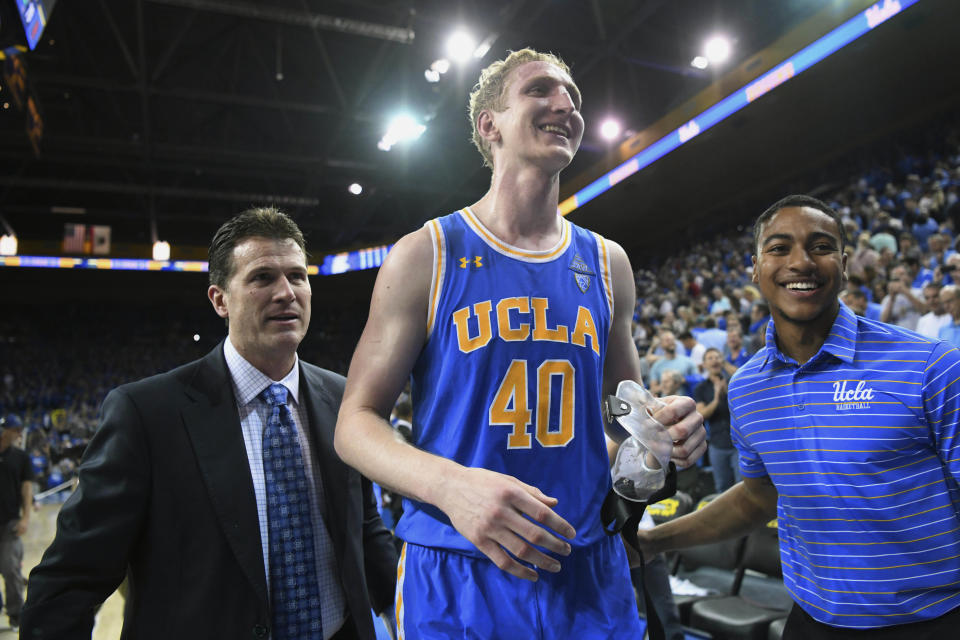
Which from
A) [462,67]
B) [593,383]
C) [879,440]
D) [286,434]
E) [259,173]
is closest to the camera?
[593,383]

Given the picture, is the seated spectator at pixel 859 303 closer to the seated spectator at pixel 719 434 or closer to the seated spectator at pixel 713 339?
the seated spectator at pixel 719 434

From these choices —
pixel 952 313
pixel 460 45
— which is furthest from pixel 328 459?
pixel 460 45

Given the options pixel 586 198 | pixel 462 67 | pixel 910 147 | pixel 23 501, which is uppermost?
pixel 462 67

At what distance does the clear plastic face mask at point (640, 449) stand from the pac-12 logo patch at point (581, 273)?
0.33 m

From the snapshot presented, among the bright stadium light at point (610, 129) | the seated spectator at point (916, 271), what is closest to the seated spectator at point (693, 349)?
the seated spectator at point (916, 271)

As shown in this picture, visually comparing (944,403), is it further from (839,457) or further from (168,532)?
(168,532)

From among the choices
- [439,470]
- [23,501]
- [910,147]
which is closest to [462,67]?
[910,147]

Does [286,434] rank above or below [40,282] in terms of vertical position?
below

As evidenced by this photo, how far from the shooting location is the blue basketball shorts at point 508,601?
1.32m

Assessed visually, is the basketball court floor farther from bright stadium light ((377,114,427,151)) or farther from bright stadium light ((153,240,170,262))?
bright stadium light ((377,114,427,151))

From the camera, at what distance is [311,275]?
69.2ft

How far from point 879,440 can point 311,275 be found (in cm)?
2060

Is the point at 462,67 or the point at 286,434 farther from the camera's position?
the point at 462,67

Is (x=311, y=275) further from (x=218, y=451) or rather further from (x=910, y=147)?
(x=218, y=451)
